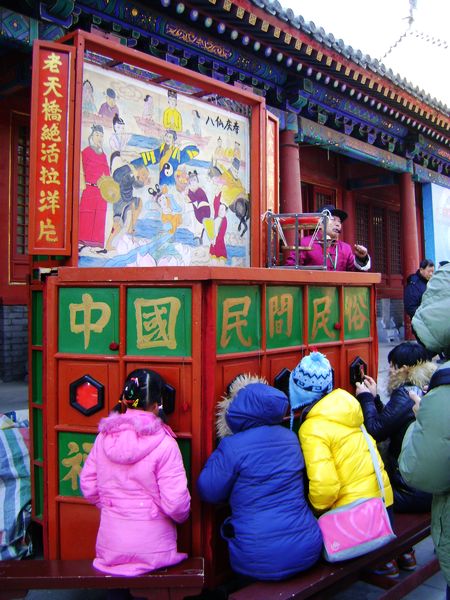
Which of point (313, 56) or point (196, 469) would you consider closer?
point (196, 469)

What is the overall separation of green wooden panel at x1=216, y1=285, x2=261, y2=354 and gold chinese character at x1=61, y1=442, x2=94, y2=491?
0.92m

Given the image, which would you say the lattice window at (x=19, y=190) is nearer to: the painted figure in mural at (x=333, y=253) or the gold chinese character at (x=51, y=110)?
the painted figure in mural at (x=333, y=253)

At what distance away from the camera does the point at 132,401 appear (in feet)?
8.41

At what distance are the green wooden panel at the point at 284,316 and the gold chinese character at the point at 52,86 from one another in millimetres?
1637

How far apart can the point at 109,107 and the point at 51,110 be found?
20.2 inches

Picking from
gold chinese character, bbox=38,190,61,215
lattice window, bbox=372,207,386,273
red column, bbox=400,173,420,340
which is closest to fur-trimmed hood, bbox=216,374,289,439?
gold chinese character, bbox=38,190,61,215

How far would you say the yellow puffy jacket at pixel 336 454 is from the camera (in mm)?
2588

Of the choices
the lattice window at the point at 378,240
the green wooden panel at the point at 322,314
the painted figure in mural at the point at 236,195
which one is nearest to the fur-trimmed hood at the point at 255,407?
the green wooden panel at the point at 322,314

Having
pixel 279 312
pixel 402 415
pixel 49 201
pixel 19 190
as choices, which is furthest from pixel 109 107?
pixel 19 190

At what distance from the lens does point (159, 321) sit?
281 centimetres

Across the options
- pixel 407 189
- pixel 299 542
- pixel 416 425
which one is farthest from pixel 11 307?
pixel 407 189

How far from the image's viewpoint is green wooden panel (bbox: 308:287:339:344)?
11.5 feet

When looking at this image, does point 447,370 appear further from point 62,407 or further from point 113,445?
point 62,407

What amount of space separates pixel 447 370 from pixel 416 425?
23 cm
